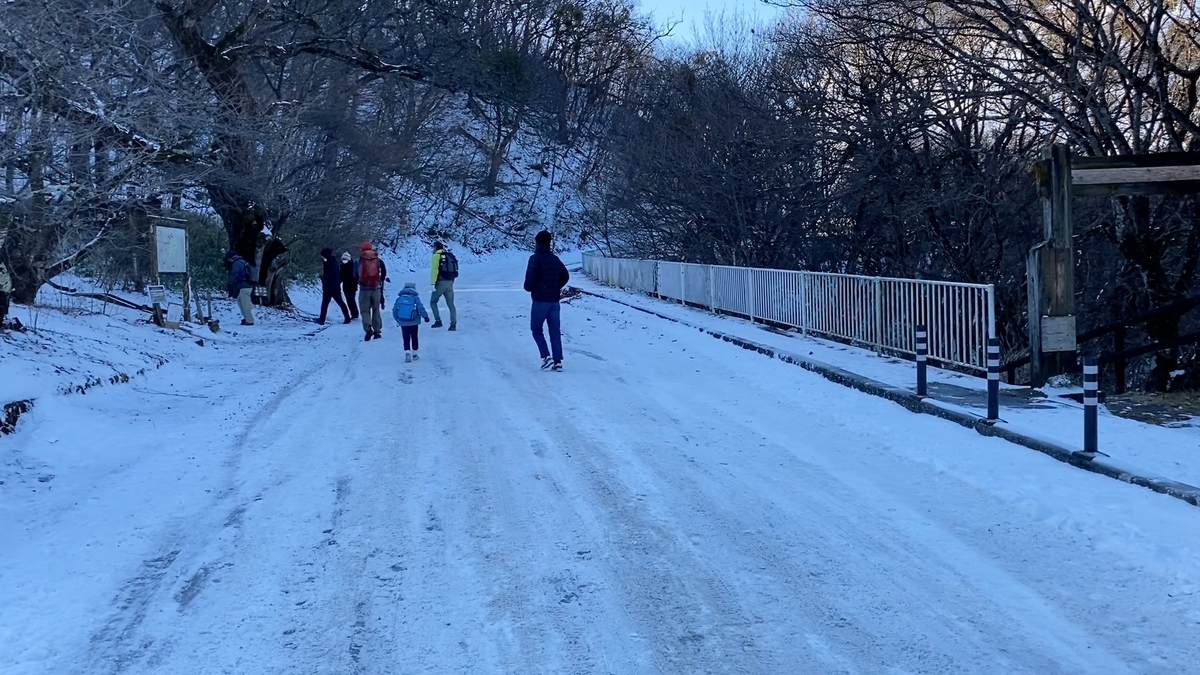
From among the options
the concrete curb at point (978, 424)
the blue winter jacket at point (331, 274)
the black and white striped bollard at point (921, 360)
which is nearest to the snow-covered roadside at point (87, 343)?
the blue winter jacket at point (331, 274)

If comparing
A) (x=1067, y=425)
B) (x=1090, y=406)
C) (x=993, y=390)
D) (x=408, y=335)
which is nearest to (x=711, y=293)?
(x=408, y=335)

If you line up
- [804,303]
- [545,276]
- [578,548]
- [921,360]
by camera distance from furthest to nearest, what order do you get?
[804,303] → [545,276] → [921,360] → [578,548]

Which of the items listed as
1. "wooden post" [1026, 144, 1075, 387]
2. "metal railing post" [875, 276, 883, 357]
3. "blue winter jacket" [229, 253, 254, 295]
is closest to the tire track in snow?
"wooden post" [1026, 144, 1075, 387]

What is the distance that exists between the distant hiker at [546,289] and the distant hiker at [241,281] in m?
8.99

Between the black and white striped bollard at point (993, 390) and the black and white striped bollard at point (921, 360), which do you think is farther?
the black and white striped bollard at point (921, 360)

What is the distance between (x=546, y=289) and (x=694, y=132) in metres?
16.3

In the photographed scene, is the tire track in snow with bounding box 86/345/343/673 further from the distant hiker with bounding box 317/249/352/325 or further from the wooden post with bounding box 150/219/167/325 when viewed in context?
the distant hiker with bounding box 317/249/352/325

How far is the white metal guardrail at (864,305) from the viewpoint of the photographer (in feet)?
40.3

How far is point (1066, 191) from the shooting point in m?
11.9

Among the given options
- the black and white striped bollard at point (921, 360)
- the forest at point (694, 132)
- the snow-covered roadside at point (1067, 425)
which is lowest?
the snow-covered roadside at point (1067, 425)

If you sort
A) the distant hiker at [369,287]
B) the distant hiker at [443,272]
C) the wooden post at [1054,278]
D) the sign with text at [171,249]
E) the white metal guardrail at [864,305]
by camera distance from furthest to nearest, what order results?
the distant hiker at [443,272] < the distant hiker at [369,287] < the sign with text at [171,249] < the white metal guardrail at [864,305] < the wooden post at [1054,278]

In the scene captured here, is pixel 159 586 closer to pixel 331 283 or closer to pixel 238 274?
pixel 238 274

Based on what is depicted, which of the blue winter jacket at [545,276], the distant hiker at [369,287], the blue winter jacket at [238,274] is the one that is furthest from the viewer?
the blue winter jacket at [238,274]

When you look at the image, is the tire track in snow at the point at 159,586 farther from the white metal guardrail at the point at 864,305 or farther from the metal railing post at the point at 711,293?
the metal railing post at the point at 711,293
